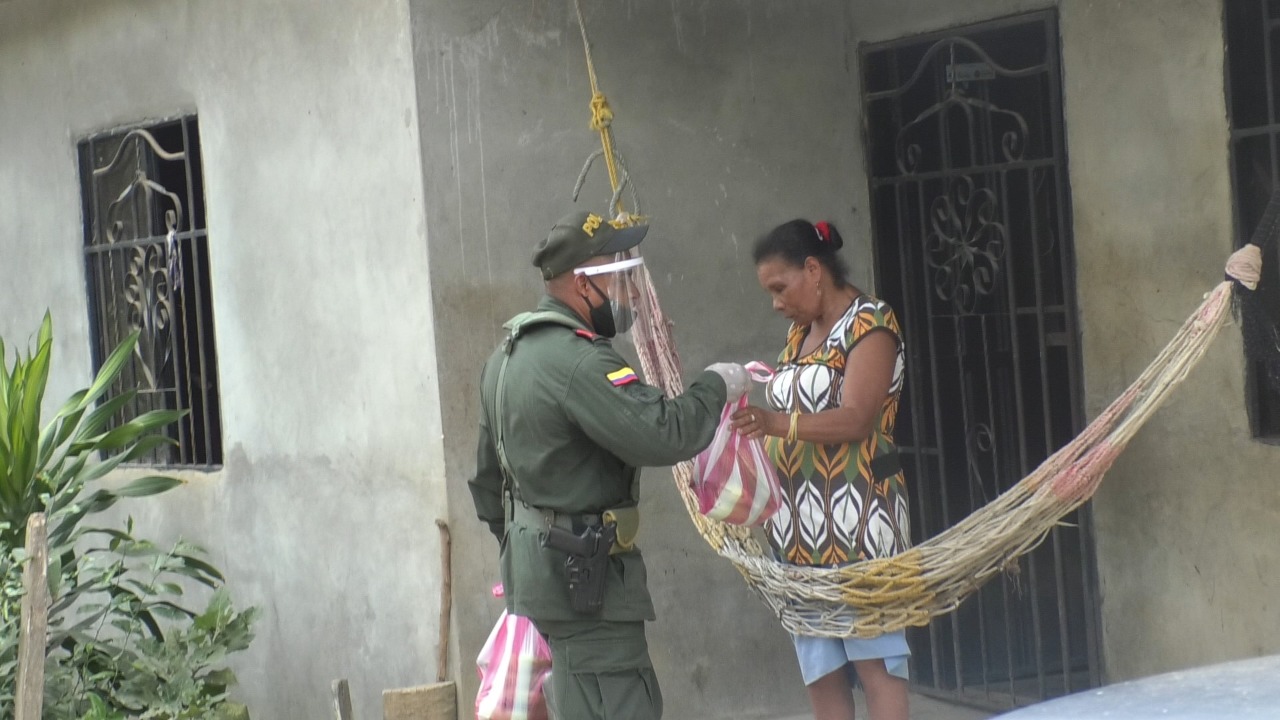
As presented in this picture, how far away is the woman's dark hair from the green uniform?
479 millimetres

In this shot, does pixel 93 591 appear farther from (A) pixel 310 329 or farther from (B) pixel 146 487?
(A) pixel 310 329

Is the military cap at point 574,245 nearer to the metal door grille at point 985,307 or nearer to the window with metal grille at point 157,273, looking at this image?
the metal door grille at point 985,307

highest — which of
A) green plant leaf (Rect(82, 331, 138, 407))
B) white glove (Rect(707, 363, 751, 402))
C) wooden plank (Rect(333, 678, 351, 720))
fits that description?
green plant leaf (Rect(82, 331, 138, 407))

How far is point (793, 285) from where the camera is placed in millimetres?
4109

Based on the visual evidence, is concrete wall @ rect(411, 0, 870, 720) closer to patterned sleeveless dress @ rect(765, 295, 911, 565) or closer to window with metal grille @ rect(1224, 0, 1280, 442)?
patterned sleeveless dress @ rect(765, 295, 911, 565)

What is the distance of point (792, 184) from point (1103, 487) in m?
1.42

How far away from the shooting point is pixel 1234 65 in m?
4.53

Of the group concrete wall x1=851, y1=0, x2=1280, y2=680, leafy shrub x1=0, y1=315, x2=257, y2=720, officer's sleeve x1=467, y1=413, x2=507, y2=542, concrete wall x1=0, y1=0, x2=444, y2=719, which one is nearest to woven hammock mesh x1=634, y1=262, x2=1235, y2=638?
officer's sleeve x1=467, y1=413, x2=507, y2=542

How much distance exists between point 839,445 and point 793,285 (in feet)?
1.33

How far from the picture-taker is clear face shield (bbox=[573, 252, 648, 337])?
3.78 m

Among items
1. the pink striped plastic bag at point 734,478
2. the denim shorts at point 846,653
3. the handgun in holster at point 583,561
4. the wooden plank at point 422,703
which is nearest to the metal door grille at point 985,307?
the denim shorts at point 846,653

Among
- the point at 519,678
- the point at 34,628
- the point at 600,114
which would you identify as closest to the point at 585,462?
the point at 519,678

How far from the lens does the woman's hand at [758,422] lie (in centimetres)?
391

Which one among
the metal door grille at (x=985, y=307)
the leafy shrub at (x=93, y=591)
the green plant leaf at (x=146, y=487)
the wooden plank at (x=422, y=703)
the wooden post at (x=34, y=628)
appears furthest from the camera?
the green plant leaf at (x=146, y=487)
